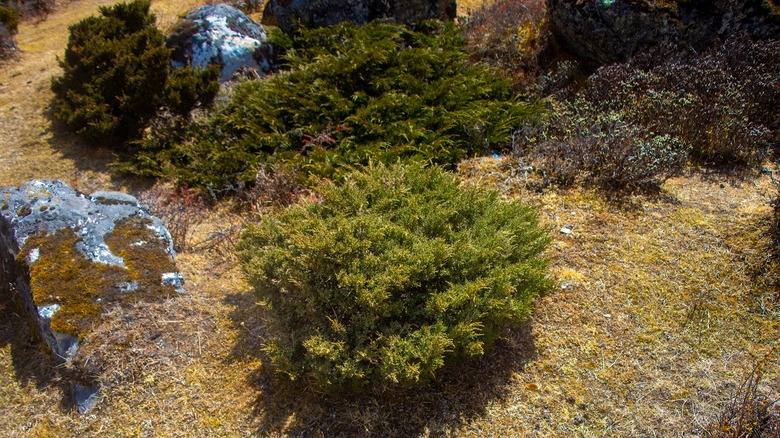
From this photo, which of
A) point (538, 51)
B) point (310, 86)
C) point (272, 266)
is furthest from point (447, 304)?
point (538, 51)

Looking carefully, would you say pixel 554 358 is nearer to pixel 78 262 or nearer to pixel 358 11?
pixel 78 262

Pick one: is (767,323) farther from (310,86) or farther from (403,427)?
(310,86)

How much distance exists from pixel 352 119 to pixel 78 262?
9.53 ft

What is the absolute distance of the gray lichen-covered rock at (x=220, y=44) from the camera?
23.5ft

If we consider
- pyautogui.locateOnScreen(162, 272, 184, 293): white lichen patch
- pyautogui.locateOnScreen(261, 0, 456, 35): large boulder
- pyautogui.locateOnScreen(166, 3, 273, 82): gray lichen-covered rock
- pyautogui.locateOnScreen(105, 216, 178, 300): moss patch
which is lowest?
pyautogui.locateOnScreen(162, 272, 184, 293): white lichen patch

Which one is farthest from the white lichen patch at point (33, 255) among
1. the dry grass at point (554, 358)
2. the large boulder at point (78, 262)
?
the dry grass at point (554, 358)

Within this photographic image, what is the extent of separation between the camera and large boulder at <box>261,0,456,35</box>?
7633mm

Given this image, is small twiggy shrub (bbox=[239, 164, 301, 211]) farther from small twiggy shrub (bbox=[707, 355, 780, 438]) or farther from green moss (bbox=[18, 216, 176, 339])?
small twiggy shrub (bbox=[707, 355, 780, 438])

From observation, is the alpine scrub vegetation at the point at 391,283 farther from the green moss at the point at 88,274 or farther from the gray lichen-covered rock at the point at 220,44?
the gray lichen-covered rock at the point at 220,44

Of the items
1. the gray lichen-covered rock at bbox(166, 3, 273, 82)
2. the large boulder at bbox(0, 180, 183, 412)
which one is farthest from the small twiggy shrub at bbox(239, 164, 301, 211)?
the gray lichen-covered rock at bbox(166, 3, 273, 82)

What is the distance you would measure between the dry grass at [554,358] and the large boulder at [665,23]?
2294 mm

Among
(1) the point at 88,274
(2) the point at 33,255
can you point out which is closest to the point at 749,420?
(1) the point at 88,274

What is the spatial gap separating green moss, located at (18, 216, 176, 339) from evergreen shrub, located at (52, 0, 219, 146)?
2.38m

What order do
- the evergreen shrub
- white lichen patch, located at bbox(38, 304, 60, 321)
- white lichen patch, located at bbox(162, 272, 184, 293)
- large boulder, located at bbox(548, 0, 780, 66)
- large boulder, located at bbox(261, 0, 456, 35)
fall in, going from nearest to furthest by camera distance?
white lichen patch, located at bbox(38, 304, 60, 321) < white lichen patch, located at bbox(162, 272, 184, 293) < large boulder, located at bbox(548, 0, 780, 66) < the evergreen shrub < large boulder, located at bbox(261, 0, 456, 35)
